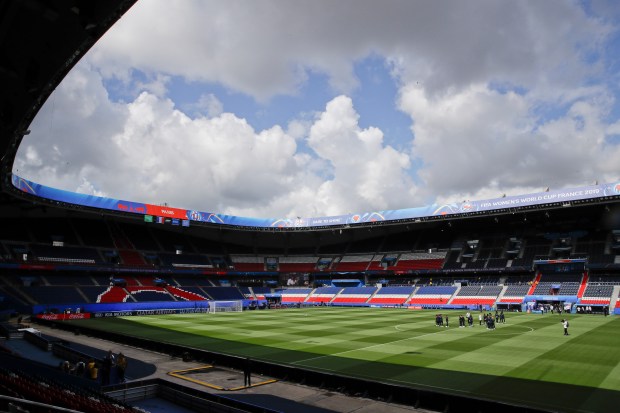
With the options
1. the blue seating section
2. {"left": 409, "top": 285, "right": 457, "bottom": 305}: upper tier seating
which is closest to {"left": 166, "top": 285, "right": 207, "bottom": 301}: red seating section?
the blue seating section

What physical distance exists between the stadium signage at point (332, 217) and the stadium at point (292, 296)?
10.2 inches

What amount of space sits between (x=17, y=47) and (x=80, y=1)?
7.59ft

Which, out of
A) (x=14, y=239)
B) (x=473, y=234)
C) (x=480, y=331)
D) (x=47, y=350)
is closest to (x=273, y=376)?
(x=47, y=350)

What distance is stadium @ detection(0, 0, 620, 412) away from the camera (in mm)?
15250

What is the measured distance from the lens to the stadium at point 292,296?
1525 cm

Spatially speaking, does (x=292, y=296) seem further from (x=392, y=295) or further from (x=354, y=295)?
(x=392, y=295)

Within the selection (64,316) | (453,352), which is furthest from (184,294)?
(453,352)

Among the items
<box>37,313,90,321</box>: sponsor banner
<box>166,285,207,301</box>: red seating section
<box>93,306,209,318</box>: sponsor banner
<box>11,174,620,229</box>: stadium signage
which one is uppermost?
<box>11,174,620,229</box>: stadium signage

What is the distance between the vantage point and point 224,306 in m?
63.5

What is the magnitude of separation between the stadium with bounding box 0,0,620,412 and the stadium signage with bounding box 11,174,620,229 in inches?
10.2

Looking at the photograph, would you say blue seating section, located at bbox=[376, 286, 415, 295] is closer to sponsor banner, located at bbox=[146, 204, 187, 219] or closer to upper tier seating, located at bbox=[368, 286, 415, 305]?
upper tier seating, located at bbox=[368, 286, 415, 305]

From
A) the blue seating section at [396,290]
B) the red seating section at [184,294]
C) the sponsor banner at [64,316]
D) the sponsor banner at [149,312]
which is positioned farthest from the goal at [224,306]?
the blue seating section at [396,290]

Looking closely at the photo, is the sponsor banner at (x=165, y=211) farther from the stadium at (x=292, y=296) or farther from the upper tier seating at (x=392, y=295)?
the upper tier seating at (x=392, y=295)

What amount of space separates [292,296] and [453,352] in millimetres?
58380
